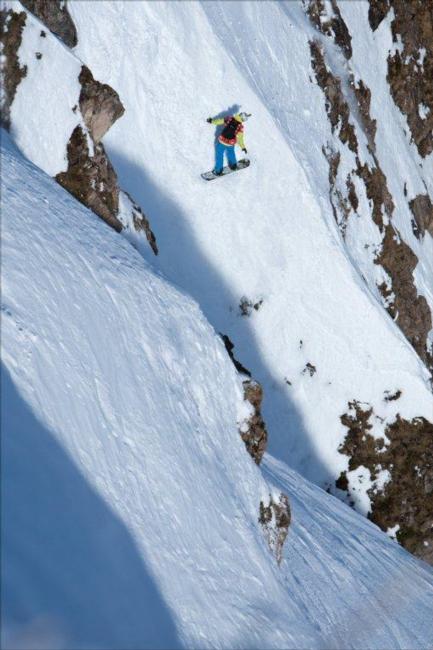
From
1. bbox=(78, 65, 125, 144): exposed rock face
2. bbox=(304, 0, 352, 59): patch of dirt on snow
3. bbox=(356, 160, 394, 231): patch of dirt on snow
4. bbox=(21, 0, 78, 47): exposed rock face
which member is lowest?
bbox=(78, 65, 125, 144): exposed rock face

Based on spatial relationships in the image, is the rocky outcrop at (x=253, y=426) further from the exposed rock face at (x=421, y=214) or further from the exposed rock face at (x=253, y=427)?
the exposed rock face at (x=421, y=214)

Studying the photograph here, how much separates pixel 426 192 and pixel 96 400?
28.2 metres

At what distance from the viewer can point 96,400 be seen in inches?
556

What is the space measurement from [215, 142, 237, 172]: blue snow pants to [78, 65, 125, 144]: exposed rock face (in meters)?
5.39

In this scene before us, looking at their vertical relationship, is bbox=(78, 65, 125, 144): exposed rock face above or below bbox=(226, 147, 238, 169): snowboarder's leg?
below

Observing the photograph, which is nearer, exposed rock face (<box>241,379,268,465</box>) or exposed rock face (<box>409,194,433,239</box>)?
exposed rock face (<box>241,379,268,465</box>)

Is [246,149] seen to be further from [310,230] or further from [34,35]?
[34,35]

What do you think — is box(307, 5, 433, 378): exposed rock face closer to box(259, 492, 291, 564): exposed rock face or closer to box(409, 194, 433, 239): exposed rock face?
box(409, 194, 433, 239): exposed rock face

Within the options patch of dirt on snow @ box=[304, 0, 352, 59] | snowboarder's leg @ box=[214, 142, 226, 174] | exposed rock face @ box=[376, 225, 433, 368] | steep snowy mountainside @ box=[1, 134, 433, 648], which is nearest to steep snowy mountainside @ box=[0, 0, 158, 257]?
steep snowy mountainside @ box=[1, 134, 433, 648]

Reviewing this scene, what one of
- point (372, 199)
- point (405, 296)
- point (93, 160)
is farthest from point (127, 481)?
point (372, 199)

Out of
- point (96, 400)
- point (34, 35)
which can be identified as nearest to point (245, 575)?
point (96, 400)

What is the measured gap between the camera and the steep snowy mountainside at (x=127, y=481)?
36.9 ft

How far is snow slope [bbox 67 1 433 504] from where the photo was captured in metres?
27.1

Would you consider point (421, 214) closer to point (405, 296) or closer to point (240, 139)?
point (405, 296)
